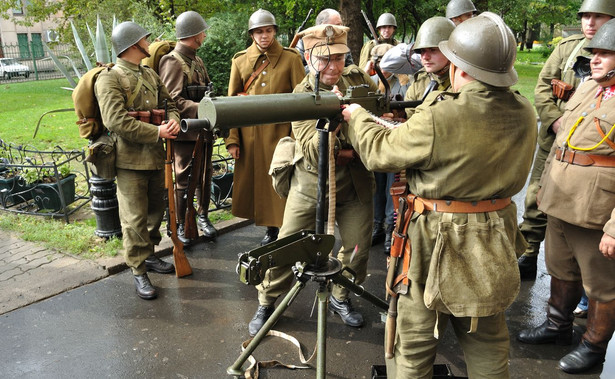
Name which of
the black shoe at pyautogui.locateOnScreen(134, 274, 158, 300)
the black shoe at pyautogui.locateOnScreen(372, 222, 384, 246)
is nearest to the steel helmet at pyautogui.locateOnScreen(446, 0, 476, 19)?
the black shoe at pyautogui.locateOnScreen(372, 222, 384, 246)

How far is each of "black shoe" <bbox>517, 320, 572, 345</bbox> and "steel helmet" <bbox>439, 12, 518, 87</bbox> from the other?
216 centimetres

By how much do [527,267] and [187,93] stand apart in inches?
147

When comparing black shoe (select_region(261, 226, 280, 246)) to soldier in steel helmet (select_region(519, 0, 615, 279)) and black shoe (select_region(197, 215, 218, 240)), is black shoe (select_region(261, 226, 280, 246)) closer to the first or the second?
black shoe (select_region(197, 215, 218, 240))

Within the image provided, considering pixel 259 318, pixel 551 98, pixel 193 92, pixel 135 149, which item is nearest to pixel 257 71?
pixel 193 92

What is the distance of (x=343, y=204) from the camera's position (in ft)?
13.0

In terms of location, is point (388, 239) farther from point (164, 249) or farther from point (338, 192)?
point (164, 249)

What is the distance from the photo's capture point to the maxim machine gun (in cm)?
231

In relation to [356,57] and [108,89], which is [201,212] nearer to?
[108,89]

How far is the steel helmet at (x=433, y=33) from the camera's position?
12.2 feet

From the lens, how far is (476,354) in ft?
9.14

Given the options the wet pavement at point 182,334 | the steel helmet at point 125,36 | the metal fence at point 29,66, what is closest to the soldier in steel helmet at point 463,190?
the wet pavement at point 182,334

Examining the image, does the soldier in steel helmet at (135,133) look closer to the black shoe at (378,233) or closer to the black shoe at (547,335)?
the black shoe at (378,233)

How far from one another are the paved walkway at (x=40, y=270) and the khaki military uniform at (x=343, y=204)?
5.89 ft

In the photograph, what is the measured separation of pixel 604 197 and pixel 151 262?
3815 mm
